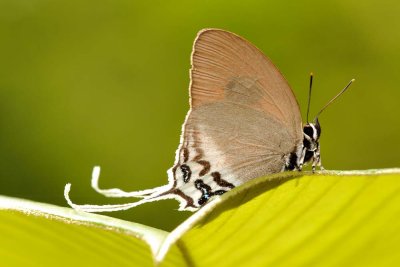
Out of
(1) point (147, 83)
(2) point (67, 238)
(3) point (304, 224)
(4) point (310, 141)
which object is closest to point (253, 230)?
(3) point (304, 224)

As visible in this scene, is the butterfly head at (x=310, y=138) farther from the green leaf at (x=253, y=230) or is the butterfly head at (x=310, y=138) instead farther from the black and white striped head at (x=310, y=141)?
the green leaf at (x=253, y=230)

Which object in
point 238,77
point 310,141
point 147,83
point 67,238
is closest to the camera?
point 67,238

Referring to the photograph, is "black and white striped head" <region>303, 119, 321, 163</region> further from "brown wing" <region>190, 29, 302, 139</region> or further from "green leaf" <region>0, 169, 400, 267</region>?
"green leaf" <region>0, 169, 400, 267</region>

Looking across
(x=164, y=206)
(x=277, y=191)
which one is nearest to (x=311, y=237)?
(x=277, y=191)

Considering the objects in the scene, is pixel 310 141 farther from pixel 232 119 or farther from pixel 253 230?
pixel 253 230

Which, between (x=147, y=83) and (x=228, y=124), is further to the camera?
(x=147, y=83)

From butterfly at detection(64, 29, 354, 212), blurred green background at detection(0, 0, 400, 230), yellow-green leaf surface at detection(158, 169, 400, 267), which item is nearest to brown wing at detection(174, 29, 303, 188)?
A: butterfly at detection(64, 29, 354, 212)
